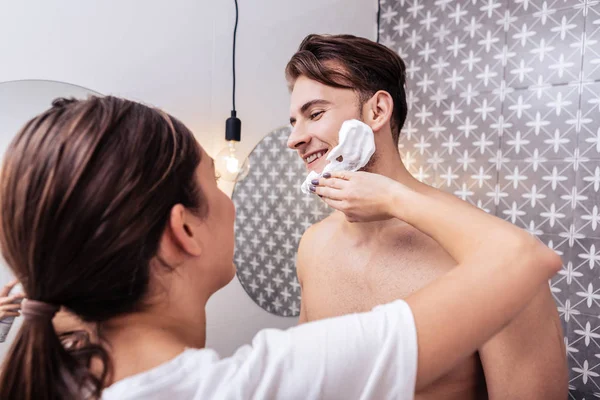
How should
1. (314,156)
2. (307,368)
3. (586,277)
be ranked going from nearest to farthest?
(307,368), (314,156), (586,277)

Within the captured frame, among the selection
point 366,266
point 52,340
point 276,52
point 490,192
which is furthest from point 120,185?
point 490,192

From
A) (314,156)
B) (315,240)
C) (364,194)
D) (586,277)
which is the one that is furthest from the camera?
(586,277)

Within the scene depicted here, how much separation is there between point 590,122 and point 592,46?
9.9 inches

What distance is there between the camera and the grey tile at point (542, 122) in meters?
1.41

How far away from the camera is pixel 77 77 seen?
1.12 metres

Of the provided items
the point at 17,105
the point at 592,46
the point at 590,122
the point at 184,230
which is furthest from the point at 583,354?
the point at 17,105

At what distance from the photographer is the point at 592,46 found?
137cm

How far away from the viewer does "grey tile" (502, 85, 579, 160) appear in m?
1.41

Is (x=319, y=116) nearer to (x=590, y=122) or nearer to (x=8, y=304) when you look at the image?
(x=8, y=304)

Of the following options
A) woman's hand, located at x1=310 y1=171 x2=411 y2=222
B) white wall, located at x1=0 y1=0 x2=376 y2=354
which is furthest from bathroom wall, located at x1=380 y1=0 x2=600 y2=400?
woman's hand, located at x1=310 y1=171 x2=411 y2=222

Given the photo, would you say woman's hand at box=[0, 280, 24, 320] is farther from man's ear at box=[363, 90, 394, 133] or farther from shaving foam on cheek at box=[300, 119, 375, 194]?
man's ear at box=[363, 90, 394, 133]

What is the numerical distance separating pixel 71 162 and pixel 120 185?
55 millimetres

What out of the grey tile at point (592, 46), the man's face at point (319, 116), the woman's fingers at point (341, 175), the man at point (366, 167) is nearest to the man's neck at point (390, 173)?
the man at point (366, 167)

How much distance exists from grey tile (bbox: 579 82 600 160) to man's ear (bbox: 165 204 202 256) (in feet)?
4.49
